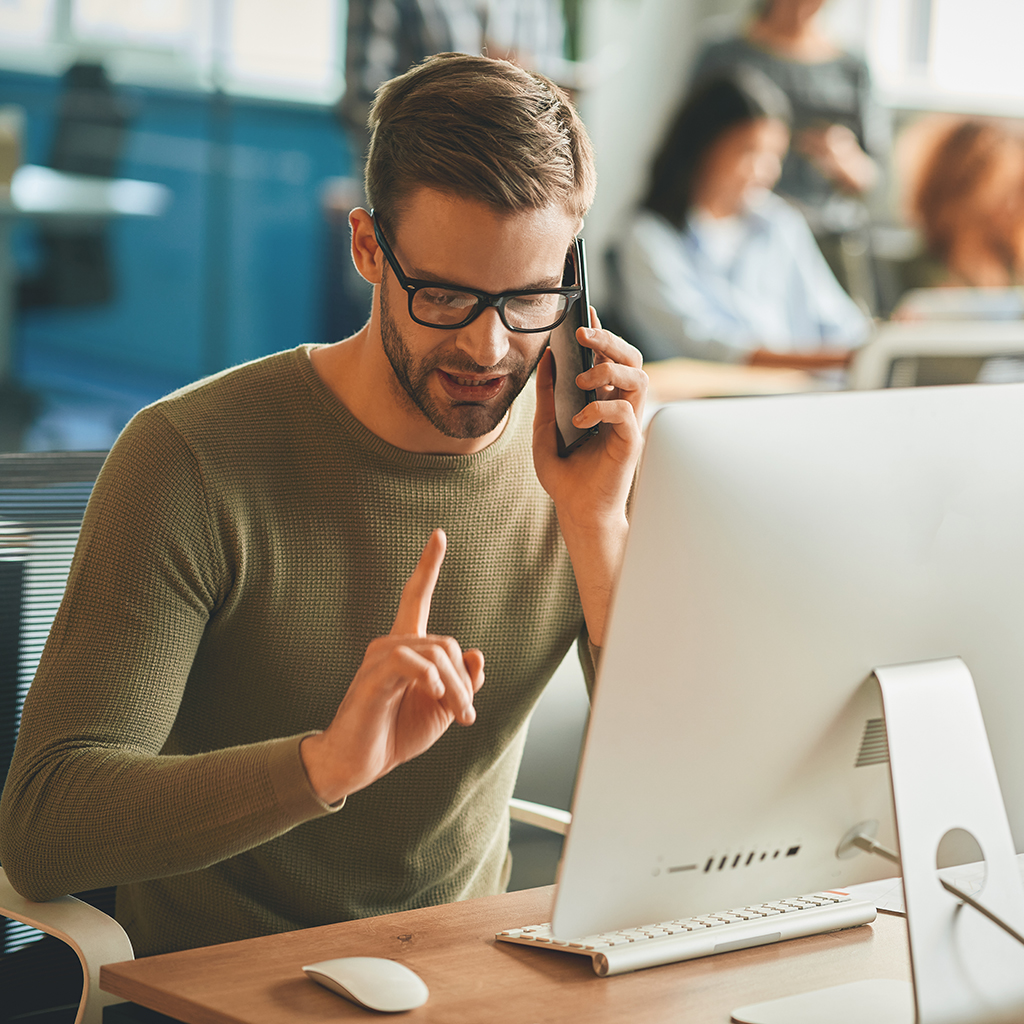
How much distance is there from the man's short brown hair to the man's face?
16mm

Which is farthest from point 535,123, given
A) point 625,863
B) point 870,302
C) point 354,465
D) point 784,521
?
point 870,302

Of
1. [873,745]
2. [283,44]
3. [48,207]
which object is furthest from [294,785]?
[283,44]

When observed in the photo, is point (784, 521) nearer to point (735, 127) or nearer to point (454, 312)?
point (454, 312)

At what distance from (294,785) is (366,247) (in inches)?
21.2

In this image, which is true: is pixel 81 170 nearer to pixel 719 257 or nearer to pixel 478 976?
pixel 719 257

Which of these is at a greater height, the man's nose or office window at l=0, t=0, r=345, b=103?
office window at l=0, t=0, r=345, b=103

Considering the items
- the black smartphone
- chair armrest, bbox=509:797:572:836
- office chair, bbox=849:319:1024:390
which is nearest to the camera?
the black smartphone

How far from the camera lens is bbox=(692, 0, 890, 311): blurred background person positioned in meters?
5.59

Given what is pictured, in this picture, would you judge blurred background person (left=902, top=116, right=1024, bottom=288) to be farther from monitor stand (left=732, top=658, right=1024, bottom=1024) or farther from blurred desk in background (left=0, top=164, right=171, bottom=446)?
monitor stand (left=732, top=658, right=1024, bottom=1024)

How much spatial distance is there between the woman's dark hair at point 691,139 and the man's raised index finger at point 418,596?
4102mm

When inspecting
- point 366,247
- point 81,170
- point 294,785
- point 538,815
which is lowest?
point 538,815

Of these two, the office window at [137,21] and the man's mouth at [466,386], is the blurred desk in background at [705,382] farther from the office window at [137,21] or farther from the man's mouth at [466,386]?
the man's mouth at [466,386]

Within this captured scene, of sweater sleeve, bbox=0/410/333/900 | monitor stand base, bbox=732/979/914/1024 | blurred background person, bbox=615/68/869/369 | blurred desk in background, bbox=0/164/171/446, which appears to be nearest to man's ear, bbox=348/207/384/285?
sweater sleeve, bbox=0/410/333/900

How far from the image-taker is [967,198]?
643cm
